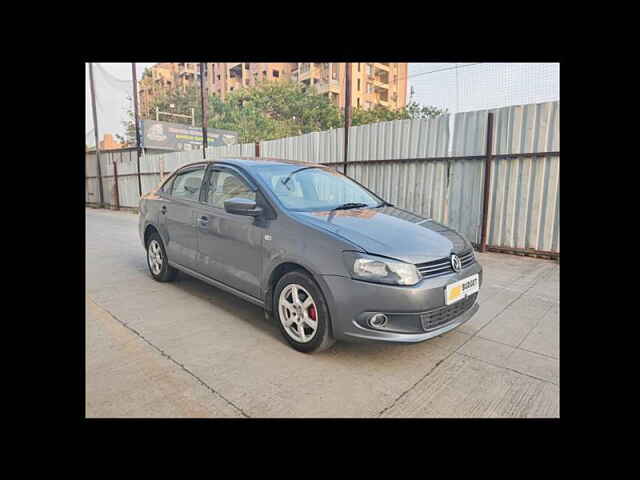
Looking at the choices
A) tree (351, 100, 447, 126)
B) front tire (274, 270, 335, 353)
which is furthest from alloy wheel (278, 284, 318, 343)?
tree (351, 100, 447, 126)

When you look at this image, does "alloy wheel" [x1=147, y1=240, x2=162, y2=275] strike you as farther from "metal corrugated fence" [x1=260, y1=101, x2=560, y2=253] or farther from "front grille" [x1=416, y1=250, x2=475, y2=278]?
"metal corrugated fence" [x1=260, y1=101, x2=560, y2=253]

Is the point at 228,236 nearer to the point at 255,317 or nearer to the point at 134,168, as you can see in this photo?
the point at 255,317

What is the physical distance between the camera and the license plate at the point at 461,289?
2659mm

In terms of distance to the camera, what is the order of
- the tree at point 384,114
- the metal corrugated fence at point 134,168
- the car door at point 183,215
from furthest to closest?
the tree at point 384,114, the metal corrugated fence at point 134,168, the car door at point 183,215

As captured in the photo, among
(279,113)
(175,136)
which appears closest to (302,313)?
(175,136)

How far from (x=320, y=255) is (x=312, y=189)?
1.13 m

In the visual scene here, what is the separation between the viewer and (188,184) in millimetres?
4211

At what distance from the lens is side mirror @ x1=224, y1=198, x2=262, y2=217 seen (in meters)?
3.07

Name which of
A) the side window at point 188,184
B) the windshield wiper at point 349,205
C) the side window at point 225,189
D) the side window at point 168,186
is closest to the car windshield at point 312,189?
the windshield wiper at point 349,205

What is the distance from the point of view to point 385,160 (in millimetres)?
7508

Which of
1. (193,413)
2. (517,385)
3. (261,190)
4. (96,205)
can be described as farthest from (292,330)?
(96,205)

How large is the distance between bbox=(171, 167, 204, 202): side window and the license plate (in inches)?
105

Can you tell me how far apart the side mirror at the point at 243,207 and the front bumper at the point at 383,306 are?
0.91 meters

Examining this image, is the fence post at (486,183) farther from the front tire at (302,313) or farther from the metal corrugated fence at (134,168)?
the metal corrugated fence at (134,168)
